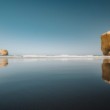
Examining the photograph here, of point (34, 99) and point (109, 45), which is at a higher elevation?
point (109, 45)

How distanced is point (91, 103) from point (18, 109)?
58.2 inches

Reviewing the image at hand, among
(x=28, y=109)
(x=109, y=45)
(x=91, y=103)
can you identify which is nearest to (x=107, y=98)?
(x=91, y=103)

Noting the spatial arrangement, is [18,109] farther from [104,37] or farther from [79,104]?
[104,37]

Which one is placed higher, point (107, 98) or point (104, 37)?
point (104, 37)

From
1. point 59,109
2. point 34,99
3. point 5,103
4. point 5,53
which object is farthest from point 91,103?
point 5,53

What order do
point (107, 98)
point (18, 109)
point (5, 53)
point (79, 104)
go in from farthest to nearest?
1. point (5, 53)
2. point (107, 98)
3. point (79, 104)
4. point (18, 109)

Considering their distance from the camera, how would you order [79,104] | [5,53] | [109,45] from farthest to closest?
[5,53]
[109,45]
[79,104]

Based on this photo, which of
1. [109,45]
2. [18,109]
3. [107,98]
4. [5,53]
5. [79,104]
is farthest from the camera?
[5,53]

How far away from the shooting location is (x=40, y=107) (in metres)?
2.81

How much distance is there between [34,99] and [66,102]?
2.51 feet

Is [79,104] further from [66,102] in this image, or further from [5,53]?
[5,53]

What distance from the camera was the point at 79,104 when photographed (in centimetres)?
295

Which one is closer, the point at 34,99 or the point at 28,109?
the point at 28,109

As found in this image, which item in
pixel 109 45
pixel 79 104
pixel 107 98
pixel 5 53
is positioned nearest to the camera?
pixel 79 104
